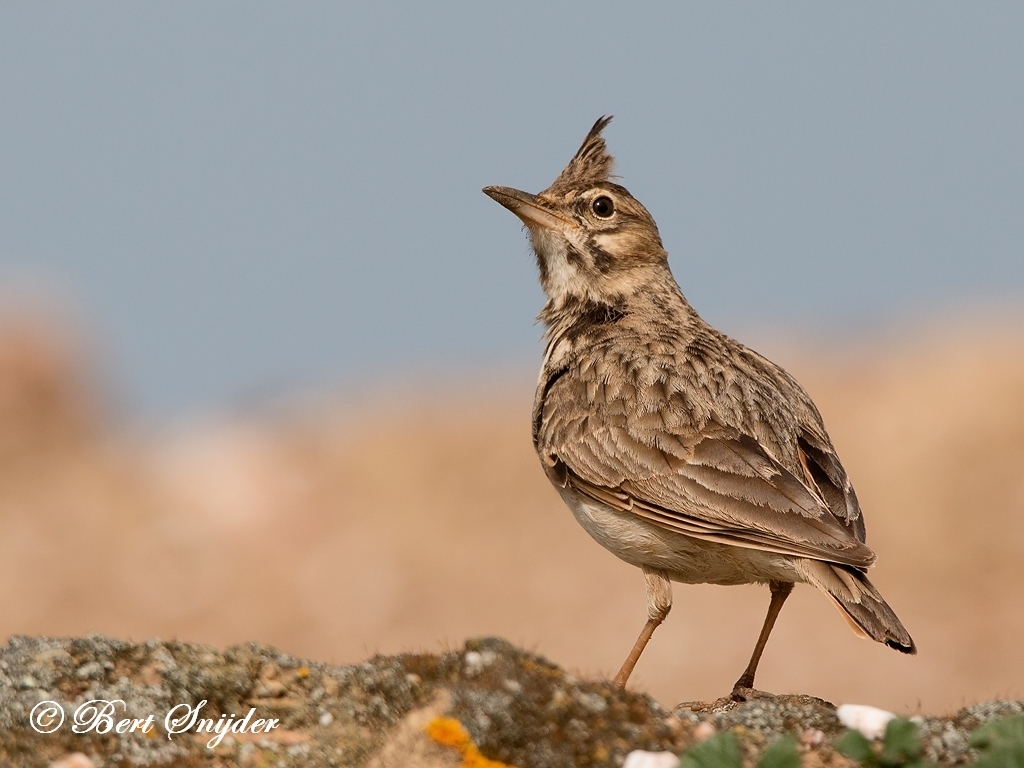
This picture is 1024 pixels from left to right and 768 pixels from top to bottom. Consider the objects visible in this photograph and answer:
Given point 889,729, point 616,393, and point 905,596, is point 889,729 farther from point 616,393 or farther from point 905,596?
A: point 905,596

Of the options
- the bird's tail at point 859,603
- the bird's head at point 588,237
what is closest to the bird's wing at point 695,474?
the bird's tail at point 859,603

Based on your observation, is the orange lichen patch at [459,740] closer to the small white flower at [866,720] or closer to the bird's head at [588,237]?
the small white flower at [866,720]

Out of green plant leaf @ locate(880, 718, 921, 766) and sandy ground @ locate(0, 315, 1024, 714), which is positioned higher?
sandy ground @ locate(0, 315, 1024, 714)

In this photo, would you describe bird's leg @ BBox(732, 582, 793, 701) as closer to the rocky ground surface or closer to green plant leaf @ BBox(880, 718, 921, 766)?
the rocky ground surface

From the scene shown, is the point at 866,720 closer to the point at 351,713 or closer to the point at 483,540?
the point at 351,713

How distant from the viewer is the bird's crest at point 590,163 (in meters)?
11.3

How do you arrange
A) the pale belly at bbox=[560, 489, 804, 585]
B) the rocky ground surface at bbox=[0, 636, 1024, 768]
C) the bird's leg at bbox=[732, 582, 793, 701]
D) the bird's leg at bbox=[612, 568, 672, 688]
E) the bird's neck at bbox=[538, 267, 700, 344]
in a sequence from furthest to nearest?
the bird's neck at bbox=[538, 267, 700, 344]
the bird's leg at bbox=[732, 582, 793, 701]
the bird's leg at bbox=[612, 568, 672, 688]
the pale belly at bbox=[560, 489, 804, 585]
the rocky ground surface at bbox=[0, 636, 1024, 768]

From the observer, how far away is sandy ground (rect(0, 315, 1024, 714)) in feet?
79.2

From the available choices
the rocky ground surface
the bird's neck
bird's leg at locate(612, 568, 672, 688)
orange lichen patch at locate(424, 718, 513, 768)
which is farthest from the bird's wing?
orange lichen patch at locate(424, 718, 513, 768)

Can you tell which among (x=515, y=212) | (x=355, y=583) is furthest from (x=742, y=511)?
(x=355, y=583)

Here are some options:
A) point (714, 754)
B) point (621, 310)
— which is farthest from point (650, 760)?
point (621, 310)

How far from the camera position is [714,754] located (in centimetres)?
577

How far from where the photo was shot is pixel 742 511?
859 centimetres

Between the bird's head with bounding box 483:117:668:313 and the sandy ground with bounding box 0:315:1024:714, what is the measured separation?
41.2ft
